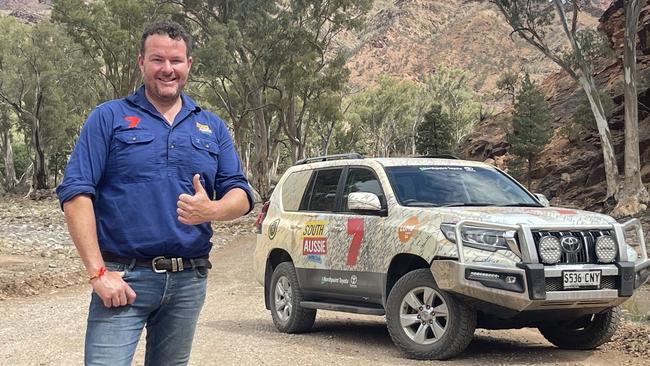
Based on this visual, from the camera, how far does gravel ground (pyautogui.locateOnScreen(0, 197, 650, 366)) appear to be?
22.5 ft

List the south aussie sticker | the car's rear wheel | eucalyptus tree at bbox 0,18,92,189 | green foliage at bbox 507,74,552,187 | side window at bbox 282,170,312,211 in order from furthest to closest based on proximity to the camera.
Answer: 1. eucalyptus tree at bbox 0,18,92,189
2. green foliage at bbox 507,74,552,187
3. side window at bbox 282,170,312,211
4. the south aussie sticker
5. the car's rear wheel

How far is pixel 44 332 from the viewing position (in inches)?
347

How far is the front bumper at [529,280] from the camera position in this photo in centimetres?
602

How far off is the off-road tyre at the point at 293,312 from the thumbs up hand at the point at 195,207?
560 centimetres

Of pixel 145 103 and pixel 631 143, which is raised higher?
pixel 631 143

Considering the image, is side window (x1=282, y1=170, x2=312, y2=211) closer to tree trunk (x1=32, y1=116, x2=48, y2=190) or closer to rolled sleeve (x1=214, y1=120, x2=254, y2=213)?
rolled sleeve (x1=214, y1=120, x2=254, y2=213)

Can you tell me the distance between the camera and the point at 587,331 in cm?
715

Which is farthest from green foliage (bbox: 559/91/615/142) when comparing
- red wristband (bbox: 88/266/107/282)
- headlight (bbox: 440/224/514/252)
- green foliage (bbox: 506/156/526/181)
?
red wristband (bbox: 88/266/107/282)

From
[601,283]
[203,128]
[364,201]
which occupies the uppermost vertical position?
[203,128]

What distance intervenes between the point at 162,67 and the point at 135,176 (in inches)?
18.1

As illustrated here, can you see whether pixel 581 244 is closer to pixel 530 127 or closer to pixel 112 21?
pixel 112 21

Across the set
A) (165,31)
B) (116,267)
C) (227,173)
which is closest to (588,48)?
(227,173)

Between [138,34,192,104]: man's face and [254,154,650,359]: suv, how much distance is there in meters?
3.80

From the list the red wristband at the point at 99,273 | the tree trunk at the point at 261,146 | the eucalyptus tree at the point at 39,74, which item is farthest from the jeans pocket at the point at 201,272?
the eucalyptus tree at the point at 39,74
